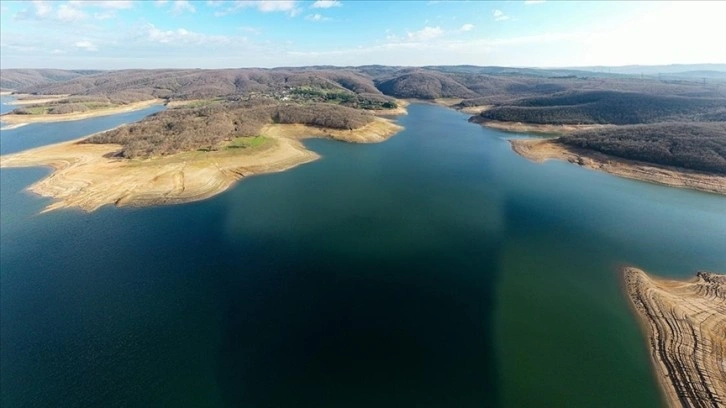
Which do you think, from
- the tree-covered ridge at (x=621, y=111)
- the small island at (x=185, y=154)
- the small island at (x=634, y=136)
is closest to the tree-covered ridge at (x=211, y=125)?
the small island at (x=185, y=154)

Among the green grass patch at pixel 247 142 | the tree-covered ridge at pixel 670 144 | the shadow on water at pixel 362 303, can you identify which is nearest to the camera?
the shadow on water at pixel 362 303

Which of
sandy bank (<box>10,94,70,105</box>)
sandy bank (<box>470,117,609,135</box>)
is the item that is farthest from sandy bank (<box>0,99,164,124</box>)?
sandy bank (<box>470,117,609,135</box>)

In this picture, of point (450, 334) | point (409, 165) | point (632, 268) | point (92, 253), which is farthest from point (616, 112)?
point (92, 253)

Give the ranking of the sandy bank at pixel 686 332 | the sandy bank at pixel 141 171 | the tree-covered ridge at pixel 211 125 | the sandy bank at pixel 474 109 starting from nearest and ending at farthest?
the sandy bank at pixel 686 332 < the sandy bank at pixel 141 171 < the tree-covered ridge at pixel 211 125 < the sandy bank at pixel 474 109

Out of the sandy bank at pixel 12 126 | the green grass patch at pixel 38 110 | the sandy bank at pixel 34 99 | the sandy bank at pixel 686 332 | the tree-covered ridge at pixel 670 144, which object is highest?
the sandy bank at pixel 34 99

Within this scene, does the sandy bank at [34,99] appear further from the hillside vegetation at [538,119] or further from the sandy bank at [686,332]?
the sandy bank at [686,332]

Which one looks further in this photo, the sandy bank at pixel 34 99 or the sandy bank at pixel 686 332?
the sandy bank at pixel 34 99

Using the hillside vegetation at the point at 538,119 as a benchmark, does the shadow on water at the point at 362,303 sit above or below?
below

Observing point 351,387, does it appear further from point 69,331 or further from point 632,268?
point 632,268
